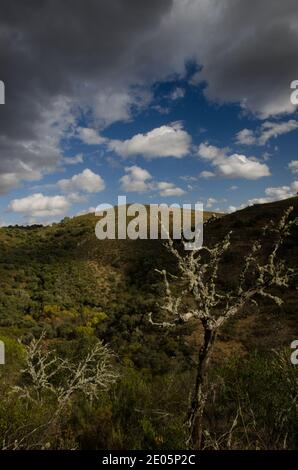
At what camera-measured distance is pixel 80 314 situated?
38.4 metres

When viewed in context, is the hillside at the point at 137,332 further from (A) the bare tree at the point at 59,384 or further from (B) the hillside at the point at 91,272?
(A) the bare tree at the point at 59,384

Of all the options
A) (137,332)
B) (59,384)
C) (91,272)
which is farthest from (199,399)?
(91,272)

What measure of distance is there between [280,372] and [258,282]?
541 centimetres

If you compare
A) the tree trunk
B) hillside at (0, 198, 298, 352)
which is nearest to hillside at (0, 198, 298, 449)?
hillside at (0, 198, 298, 352)

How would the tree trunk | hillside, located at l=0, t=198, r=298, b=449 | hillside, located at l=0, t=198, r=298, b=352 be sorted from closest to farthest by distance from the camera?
the tree trunk, hillside, located at l=0, t=198, r=298, b=449, hillside, located at l=0, t=198, r=298, b=352

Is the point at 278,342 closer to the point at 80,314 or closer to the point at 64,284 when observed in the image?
the point at 80,314

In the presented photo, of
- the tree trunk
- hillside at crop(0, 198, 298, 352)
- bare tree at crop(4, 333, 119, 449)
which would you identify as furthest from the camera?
hillside at crop(0, 198, 298, 352)

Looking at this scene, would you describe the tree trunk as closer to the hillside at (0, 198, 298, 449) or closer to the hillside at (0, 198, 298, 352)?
the hillside at (0, 198, 298, 449)

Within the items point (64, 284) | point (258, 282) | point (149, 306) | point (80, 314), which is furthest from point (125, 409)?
point (64, 284)

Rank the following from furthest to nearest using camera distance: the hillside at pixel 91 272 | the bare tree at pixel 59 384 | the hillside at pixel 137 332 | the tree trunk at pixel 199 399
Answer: the hillside at pixel 91 272
the hillside at pixel 137 332
the bare tree at pixel 59 384
the tree trunk at pixel 199 399

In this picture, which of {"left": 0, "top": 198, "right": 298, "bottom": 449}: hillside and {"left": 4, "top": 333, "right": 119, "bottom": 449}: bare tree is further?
{"left": 0, "top": 198, "right": 298, "bottom": 449}: hillside

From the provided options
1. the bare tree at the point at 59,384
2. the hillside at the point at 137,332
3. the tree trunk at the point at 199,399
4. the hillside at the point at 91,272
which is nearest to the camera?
the tree trunk at the point at 199,399

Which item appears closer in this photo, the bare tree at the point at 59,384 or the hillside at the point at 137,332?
the bare tree at the point at 59,384

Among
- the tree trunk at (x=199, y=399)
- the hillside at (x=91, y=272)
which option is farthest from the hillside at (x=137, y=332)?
the tree trunk at (x=199, y=399)
